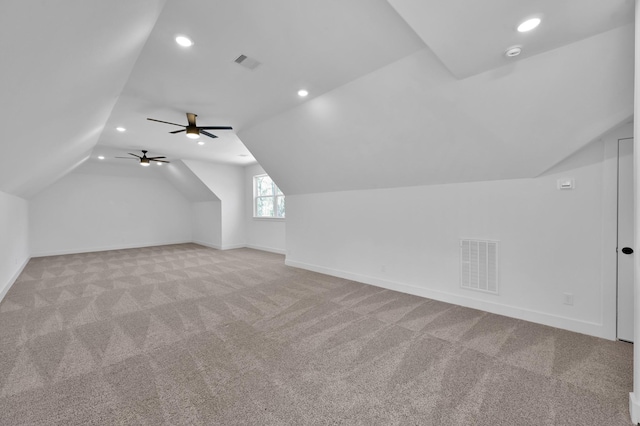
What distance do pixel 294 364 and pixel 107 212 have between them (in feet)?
31.1

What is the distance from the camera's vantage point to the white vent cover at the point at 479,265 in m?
3.46

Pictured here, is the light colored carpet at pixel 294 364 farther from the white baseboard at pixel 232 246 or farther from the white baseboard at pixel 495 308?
the white baseboard at pixel 232 246

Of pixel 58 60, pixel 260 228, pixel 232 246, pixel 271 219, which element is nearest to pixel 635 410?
pixel 58 60

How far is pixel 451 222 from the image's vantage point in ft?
12.6

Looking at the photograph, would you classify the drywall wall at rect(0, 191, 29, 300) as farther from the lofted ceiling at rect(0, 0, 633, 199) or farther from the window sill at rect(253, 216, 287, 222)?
the window sill at rect(253, 216, 287, 222)

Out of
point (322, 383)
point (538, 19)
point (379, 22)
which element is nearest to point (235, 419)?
point (322, 383)

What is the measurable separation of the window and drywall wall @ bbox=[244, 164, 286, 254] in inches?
7.0

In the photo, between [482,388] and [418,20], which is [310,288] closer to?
[482,388]

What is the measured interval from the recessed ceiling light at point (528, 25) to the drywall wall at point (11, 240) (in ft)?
22.4

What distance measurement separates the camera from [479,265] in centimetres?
357

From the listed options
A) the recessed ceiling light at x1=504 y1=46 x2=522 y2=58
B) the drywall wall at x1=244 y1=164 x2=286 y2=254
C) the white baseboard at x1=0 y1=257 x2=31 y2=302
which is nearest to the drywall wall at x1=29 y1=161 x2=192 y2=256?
the white baseboard at x1=0 y1=257 x2=31 y2=302

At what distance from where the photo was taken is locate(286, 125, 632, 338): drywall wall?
283 cm

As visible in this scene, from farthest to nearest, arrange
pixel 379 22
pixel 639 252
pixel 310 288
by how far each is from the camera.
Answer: pixel 310 288, pixel 379 22, pixel 639 252

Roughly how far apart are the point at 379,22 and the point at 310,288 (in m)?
3.70
